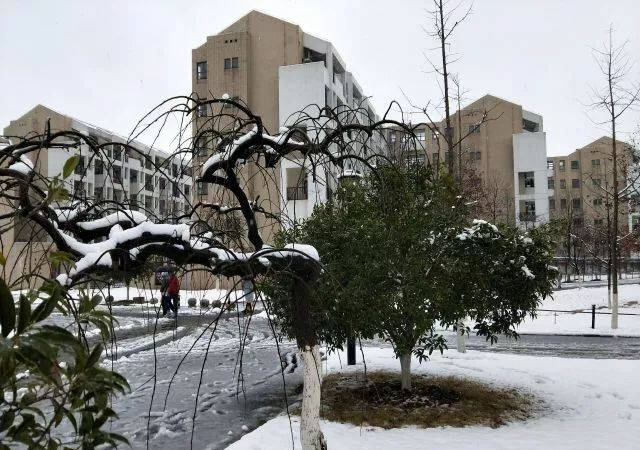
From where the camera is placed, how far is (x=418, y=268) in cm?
794

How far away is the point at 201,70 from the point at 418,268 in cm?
3378

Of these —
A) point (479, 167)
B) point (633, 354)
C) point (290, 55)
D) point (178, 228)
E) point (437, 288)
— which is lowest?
point (633, 354)

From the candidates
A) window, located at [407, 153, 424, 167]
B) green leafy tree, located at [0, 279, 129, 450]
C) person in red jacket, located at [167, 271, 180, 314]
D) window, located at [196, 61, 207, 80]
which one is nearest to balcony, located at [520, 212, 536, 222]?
window, located at [196, 61, 207, 80]

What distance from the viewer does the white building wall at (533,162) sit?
50656 mm

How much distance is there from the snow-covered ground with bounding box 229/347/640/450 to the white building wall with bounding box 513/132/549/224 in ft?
139

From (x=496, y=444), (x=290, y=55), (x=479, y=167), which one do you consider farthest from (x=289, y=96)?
(x=496, y=444)

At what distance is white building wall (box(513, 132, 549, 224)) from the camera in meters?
50.7

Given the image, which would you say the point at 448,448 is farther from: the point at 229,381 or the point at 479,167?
the point at 479,167

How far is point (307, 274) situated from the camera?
418 cm

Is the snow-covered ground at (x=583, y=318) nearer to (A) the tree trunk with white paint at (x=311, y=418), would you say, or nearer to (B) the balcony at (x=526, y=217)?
(B) the balcony at (x=526, y=217)

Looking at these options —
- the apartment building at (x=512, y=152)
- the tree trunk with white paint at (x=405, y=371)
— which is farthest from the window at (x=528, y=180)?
the tree trunk with white paint at (x=405, y=371)

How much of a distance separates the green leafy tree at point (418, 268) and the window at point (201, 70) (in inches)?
1257

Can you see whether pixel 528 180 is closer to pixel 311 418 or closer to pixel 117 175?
pixel 311 418

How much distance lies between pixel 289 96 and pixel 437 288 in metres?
28.9
